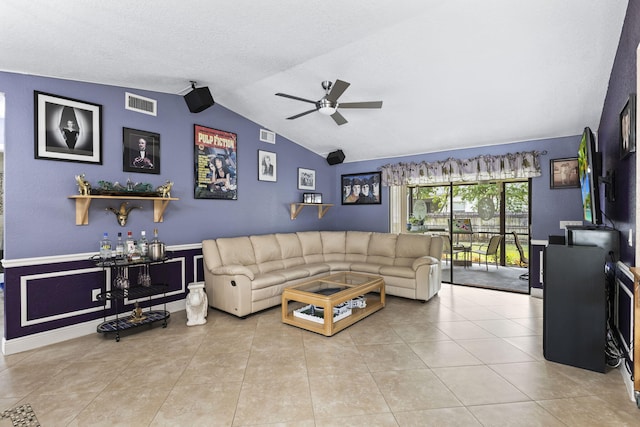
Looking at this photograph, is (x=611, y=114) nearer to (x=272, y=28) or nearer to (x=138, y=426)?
(x=272, y=28)

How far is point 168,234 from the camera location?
13.1 ft

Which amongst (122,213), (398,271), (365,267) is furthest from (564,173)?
(122,213)

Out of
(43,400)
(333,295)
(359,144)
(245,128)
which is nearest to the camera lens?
(43,400)

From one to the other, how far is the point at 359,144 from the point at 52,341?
4.98 metres

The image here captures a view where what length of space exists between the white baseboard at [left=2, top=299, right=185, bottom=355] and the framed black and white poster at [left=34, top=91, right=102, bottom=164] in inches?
67.5

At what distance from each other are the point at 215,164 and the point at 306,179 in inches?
79.4

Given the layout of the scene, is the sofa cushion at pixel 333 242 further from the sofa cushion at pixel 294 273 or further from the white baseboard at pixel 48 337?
the white baseboard at pixel 48 337

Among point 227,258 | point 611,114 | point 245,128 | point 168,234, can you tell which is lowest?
point 227,258

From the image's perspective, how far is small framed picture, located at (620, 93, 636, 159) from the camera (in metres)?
2.11

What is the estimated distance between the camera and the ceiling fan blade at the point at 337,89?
293 centimetres

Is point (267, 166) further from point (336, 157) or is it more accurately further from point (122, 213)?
point (122, 213)

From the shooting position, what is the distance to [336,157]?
246 inches

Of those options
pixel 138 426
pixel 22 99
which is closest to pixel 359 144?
pixel 22 99

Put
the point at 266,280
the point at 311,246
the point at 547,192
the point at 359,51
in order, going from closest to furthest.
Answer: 1. the point at 359,51
2. the point at 266,280
3. the point at 547,192
4. the point at 311,246
